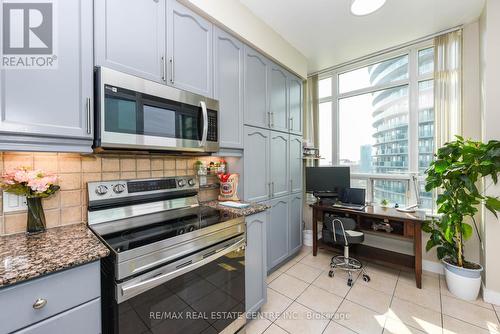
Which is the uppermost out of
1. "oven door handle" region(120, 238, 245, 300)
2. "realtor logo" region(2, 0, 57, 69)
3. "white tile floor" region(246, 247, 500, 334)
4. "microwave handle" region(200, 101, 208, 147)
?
"realtor logo" region(2, 0, 57, 69)

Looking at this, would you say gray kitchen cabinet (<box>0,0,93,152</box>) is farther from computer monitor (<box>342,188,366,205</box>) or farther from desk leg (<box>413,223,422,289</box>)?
desk leg (<box>413,223,422,289</box>)

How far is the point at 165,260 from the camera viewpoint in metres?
1.08

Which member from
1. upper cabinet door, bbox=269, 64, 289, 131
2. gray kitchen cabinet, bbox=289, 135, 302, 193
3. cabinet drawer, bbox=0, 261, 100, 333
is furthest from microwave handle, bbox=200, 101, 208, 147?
gray kitchen cabinet, bbox=289, 135, 302, 193

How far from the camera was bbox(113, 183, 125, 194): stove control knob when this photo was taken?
145 cm

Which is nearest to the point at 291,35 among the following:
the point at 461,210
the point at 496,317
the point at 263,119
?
the point at 263,119

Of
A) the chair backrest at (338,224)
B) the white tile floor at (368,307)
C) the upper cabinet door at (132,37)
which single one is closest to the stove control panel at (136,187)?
the upper cabinet door at (132,37)

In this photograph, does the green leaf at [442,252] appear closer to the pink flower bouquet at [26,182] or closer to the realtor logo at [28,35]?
the pink flower bouquet at [26,182]

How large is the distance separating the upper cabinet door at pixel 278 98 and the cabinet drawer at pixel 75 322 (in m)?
2.09

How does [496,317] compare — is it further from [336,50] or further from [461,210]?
[336,50]

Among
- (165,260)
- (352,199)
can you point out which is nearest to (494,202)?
(352,199)

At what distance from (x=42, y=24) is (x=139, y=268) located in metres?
1.29

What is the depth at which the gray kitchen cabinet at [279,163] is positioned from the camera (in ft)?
8.00

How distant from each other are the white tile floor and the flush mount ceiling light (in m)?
2.72

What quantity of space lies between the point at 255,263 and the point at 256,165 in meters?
0.96
